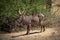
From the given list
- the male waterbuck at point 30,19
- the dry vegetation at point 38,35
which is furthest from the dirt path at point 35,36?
the male waterbuck at point 30,19

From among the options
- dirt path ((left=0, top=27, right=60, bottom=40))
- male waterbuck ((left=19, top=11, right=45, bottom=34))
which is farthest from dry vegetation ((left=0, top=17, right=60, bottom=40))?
male waterbuck ((left=19, top=11, right=45, bottom=34))

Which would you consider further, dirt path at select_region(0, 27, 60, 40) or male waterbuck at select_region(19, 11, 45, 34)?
male waterbuck at select_region(19, 11, 45, 34)

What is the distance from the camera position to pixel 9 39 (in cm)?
692

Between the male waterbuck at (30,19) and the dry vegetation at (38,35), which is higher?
the male waterbuck at (30,19)

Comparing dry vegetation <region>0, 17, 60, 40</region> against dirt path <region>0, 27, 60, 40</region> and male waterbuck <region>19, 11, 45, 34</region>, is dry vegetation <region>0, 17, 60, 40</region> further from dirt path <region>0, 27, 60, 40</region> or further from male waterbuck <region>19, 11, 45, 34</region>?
male waterbuck <region>19, 11, 45, 34</region>

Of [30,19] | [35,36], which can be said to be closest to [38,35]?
[35,36]

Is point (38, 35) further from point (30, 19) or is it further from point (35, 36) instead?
point (30, 19)

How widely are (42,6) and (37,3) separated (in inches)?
10.0

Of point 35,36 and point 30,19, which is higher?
point 30,19

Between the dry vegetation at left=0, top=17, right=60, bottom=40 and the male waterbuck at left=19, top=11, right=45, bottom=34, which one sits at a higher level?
the male waterbuck at left=19, top=11, right=45, bottom=34

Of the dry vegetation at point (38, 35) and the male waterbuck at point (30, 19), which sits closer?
the dry vegetation at point (38, 35)

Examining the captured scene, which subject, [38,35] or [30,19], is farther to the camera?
[30,19]

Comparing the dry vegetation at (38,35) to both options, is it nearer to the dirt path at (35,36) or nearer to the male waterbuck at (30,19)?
the dirt path at (35,36)

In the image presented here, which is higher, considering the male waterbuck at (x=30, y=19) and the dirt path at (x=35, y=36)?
the male waterbuck at (x=30, y=19)
